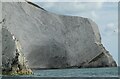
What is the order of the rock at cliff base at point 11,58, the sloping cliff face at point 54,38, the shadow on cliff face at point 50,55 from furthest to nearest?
the shadow on cliff face at point 50,55 < the sloping cliff face at point 54,38 < the rock at cliff base at point 11,58

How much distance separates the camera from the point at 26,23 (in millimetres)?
109562

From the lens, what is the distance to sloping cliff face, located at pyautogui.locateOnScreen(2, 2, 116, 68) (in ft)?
350

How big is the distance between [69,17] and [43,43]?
45.1 ft

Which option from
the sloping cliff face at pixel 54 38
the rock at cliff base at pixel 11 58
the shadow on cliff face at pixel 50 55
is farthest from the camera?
the shadow on cliff face at pixel 50 55

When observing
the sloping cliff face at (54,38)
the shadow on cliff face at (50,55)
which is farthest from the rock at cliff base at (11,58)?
the shadow on cliff face at (50,55)

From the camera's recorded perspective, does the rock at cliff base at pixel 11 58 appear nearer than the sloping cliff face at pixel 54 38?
Yes

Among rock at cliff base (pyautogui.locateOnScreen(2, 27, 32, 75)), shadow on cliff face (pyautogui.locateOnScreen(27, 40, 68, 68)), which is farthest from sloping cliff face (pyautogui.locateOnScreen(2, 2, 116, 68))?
rock at cliff base (pyautogui.locateOnScreen(2, 27, 32, 75))

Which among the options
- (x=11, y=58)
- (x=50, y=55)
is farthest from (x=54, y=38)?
(x=11, y=58)

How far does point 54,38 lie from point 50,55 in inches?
184

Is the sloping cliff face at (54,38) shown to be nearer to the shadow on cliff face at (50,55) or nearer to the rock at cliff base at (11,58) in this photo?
the shadow on cliff face at (50,55)

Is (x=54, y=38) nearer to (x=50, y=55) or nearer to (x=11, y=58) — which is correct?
(x=50, y=55)

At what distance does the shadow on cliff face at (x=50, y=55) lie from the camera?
108 m

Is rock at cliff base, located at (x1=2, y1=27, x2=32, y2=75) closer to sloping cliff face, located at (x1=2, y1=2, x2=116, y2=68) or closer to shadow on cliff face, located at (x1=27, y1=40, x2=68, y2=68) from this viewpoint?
sloping cliff face, located at (x1=2, y1=2, x2=116, y2=68)

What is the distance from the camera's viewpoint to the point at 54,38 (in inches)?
4360
